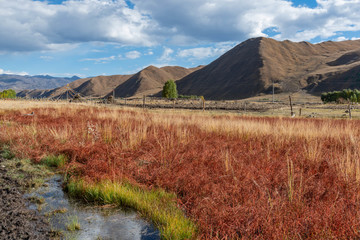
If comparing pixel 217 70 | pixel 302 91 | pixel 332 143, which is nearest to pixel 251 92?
pixel 302 91

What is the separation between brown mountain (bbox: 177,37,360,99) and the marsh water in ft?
382

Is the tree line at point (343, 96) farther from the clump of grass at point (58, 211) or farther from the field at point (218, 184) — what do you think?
the clump of grass at point (58, 211)

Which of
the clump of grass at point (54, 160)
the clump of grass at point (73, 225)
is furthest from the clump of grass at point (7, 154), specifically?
the clump of grass at point (73, 225)

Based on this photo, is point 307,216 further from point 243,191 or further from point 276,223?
point 243,191

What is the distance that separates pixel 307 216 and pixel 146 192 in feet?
8.28

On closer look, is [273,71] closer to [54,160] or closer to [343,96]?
[343,96]

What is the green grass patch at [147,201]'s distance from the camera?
10.7ft

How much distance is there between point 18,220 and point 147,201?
182 cm

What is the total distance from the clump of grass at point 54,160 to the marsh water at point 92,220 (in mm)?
1798

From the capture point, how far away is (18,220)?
364cm

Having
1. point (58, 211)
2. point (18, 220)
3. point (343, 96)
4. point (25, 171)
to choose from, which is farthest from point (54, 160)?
point (343, 96)

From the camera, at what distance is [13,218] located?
370 cm

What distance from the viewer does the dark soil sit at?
333cm

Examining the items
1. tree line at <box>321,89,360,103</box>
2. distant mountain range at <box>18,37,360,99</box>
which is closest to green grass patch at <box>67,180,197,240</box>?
tree line at <box>321,89,360,103</box>
